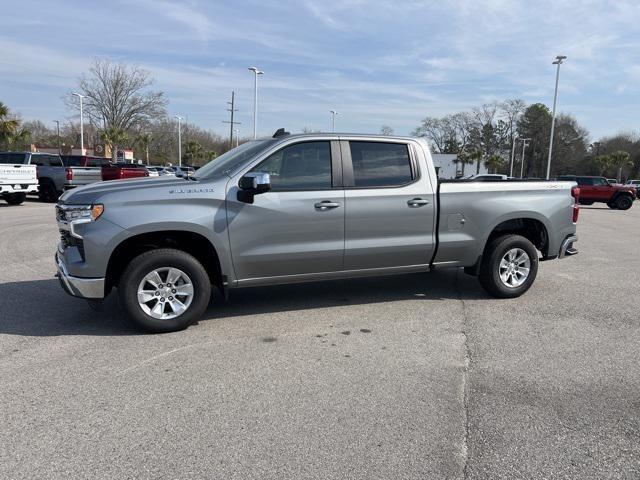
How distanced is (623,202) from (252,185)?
28.4 metres

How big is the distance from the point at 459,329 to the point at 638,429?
6.66ft

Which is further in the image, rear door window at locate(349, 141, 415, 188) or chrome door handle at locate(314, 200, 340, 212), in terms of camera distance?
rear door window at locate(349, 141, 415, 188)

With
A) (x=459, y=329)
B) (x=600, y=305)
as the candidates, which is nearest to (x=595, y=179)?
(x=600, y=305)

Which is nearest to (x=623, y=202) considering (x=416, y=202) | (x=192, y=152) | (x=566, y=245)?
(x=566, y=245)

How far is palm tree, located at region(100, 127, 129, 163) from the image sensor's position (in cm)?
5459

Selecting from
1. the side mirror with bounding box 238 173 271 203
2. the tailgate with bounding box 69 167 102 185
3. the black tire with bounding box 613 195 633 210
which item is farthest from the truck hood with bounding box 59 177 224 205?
the black tire with bounding box 613 195 633 210

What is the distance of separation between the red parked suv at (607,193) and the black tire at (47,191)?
25208 mm

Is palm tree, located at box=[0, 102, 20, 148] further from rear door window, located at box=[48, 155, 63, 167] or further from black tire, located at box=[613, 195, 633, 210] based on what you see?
black tire, located at box=[613, 195, 633, 210]

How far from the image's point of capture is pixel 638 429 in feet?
10.5

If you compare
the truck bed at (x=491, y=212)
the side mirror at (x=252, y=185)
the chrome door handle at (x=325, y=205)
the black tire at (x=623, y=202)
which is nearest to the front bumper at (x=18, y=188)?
the side mirror at (x=252, y=185)

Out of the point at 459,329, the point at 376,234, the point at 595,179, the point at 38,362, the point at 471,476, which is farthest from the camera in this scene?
the point at 595,179

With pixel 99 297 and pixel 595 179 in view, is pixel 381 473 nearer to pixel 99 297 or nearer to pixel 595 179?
pixel 99 297

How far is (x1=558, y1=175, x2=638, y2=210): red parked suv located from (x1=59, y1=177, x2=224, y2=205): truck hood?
26707mm

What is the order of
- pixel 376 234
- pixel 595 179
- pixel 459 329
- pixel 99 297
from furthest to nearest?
pixel 595 179 < pixel 376 234 < pixel 459 329 < pixel 99 297
